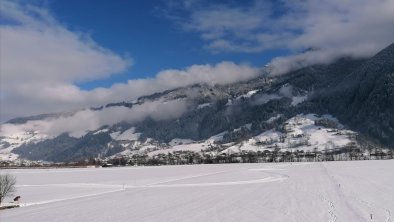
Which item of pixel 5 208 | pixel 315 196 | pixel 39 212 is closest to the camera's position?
pixel 39 212

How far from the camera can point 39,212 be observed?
1786 inches

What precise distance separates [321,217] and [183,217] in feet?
36.8

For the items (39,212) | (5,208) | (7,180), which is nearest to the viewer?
(39,212)

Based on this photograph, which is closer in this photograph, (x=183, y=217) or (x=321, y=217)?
(x=321, y=217)

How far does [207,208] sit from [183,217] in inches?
219

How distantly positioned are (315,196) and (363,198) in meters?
5.27

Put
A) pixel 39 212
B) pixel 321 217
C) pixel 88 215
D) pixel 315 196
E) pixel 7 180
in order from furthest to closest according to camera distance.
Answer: pixel 7 180 → pixel 315 196 → pixel 39 212 → pixel 88 215 → pixel 321 217

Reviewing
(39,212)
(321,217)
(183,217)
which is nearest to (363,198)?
(321,217)

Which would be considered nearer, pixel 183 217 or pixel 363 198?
pixel 183 217

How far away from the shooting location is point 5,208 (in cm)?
5269

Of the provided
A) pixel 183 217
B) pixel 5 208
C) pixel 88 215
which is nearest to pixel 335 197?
pixel 183 217

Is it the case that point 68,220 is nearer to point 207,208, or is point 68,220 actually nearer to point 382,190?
point 207,208

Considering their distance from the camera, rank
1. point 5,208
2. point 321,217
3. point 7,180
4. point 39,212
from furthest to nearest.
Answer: point 7,180
point 5,208
point 39,212
point 321,217

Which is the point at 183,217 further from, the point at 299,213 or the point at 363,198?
the point at 363,198
